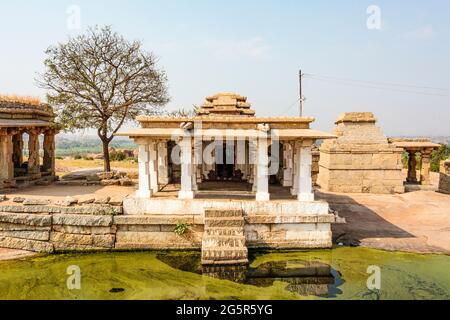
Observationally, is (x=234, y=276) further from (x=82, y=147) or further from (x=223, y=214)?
(x=82, y=147)

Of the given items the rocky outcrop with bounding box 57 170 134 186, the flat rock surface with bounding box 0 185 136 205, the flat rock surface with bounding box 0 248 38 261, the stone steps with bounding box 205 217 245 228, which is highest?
the rocky outcrop with bounding box 57 170 134 186

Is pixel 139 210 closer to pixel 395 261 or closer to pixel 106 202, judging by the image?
pixel 106 202

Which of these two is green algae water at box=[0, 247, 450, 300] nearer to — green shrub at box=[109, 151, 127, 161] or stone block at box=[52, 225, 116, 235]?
stone block at box=[52, 225, 116, 235]

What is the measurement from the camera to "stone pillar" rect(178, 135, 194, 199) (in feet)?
31.5

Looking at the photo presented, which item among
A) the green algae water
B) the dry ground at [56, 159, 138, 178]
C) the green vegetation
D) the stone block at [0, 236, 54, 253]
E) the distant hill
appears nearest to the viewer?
the green algae water

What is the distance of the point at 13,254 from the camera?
8.98 m

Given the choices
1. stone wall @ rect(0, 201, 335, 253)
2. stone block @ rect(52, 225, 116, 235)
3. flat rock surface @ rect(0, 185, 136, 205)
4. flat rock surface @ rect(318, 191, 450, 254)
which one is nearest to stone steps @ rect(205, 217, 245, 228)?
stone wall @ rect(0, 201, 335, 253)

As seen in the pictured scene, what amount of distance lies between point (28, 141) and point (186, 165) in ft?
28.0

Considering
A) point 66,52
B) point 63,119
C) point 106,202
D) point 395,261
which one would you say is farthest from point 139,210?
point 66,52

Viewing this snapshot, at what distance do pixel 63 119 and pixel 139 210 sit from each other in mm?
8028

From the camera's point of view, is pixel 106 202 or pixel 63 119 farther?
pixel 63 119

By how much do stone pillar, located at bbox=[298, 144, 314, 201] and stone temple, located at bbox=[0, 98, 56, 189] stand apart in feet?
32.3

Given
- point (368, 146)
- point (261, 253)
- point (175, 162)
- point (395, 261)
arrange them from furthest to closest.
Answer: point (368, 146)
point (175, 162)
point (261, 253)
point (395, 261)

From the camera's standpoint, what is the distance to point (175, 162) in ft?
48.1
